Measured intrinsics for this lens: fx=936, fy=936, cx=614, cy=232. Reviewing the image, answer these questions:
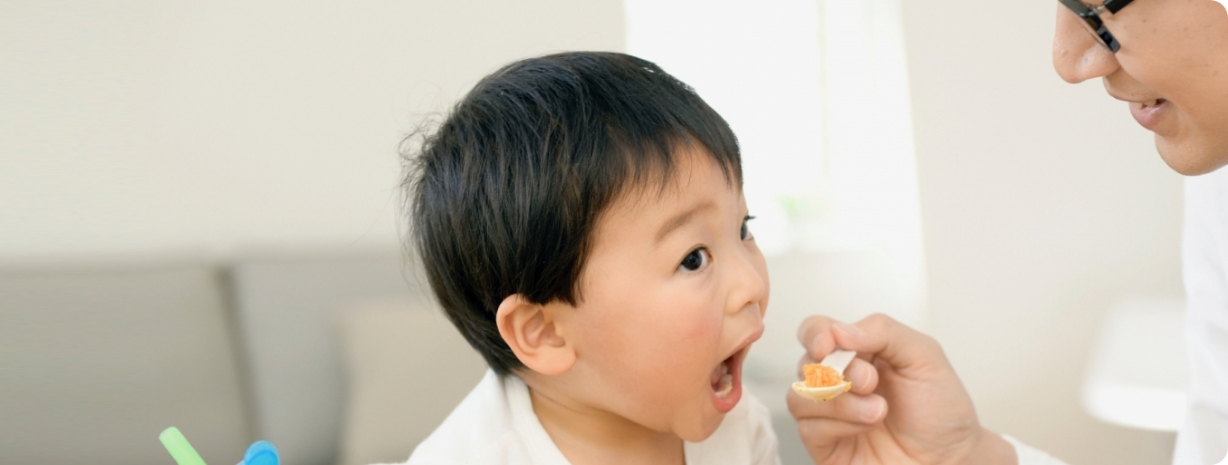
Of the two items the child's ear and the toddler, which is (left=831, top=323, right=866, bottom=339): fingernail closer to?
the toddler

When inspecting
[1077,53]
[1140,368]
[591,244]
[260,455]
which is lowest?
[1140,368]

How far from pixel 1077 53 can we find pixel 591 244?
0.43 metres

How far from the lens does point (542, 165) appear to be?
2.65 feet

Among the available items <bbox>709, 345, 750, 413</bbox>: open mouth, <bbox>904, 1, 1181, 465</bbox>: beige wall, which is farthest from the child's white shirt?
<bbox>904, 1, 1181, 465</bbox>: beige wall

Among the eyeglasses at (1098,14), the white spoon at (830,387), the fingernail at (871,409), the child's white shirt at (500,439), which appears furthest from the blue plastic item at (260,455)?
the eyeglasses at (1098,14)

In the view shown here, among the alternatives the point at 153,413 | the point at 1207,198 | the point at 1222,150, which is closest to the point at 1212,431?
the point at 1207,198

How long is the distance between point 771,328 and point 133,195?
35.1 inches

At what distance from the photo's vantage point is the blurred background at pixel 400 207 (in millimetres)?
1099

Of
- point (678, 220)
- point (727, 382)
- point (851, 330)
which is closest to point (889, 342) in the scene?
point (851, 330)

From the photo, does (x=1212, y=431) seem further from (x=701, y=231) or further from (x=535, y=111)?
(x=535, y=111)

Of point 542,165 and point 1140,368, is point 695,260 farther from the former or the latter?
point 1140,368

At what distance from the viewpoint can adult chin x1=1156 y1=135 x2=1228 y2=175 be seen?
730mm

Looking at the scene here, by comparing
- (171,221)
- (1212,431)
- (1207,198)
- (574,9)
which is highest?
(574,9)

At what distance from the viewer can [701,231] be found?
84 cm
